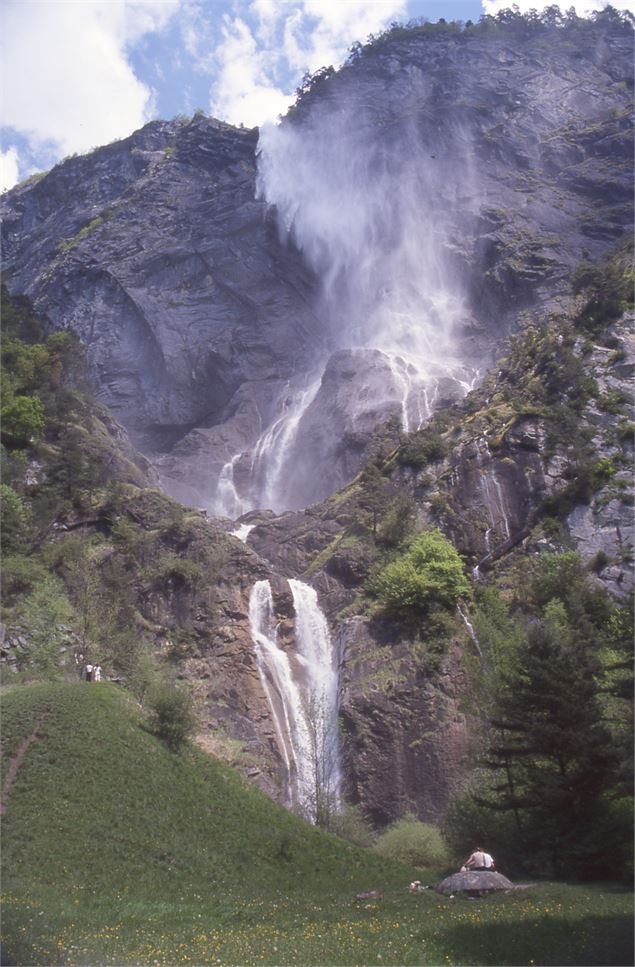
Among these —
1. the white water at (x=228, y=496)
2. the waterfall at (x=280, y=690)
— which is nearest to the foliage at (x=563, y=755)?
the waterfall at (x=280, y=690)

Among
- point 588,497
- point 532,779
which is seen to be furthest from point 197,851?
point 588,497

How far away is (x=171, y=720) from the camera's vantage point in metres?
26.1

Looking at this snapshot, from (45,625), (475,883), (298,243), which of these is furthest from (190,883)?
(298,243)

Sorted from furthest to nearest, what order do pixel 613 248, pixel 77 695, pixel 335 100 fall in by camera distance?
pixel 335 100 → pixel 613 248 → pixel 77 695

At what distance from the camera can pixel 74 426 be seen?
50.2 m

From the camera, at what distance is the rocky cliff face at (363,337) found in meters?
38.4

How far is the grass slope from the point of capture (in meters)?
13.2

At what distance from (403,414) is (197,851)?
4841 cm

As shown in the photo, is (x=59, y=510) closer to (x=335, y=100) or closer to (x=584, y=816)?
(x=584, y=816)

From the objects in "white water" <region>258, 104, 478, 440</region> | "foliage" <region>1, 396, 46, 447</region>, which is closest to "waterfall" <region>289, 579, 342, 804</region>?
"foliage" <region>1, 396, 46, 447</region>

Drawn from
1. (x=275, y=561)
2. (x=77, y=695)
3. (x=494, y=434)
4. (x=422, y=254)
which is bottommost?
(x=77, y=695)

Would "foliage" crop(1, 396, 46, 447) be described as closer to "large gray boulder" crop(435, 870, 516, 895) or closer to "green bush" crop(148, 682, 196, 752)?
"green bush" crop(148, 682, 196, 752)

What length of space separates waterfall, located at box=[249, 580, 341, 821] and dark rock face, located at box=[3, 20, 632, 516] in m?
22.8

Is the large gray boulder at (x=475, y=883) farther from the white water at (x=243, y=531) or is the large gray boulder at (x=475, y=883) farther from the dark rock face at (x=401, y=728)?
the white water at (x=243, y=531)
